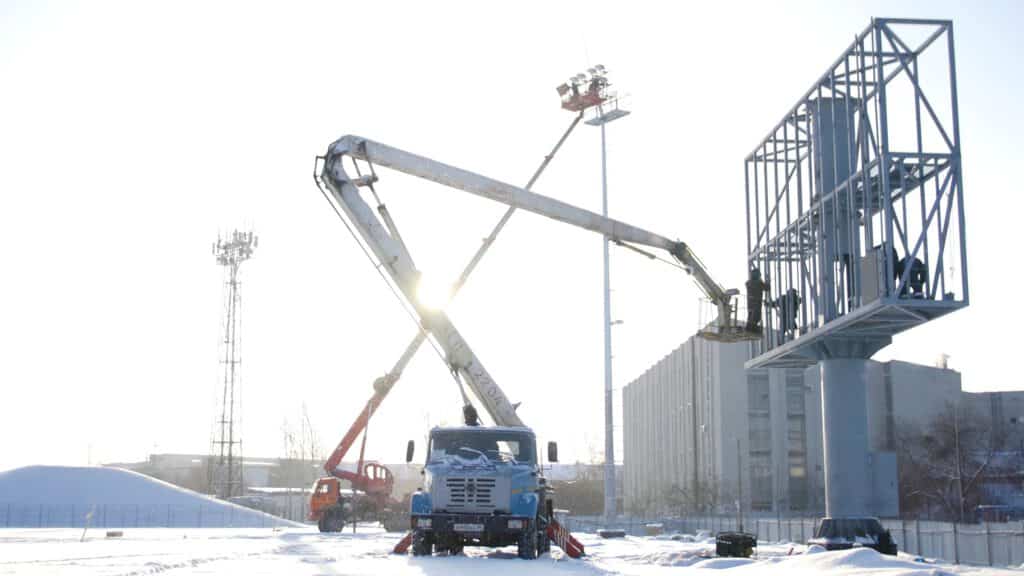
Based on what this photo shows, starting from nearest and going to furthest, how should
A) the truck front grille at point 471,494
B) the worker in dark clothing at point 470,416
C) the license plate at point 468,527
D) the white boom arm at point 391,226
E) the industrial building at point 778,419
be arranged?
the license plate at point 468,527 → the truck front grille at point 471,494 → the worker in dark clothing at point 470,416 → the white boom arm at point 391,226 → the industrial building at point 778,419

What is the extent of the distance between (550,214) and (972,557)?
605 inches

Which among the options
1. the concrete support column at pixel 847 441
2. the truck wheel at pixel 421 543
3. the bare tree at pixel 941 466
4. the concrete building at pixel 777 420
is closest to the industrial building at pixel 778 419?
the concrete building at pixel 777 420

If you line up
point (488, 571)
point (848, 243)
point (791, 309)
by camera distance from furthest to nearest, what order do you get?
point (791, 309)
point (848, 243)
point (488, 571)

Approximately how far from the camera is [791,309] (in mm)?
37000

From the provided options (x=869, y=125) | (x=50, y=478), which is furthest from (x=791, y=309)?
(x=50, y=478)

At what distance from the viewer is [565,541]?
26219 millimetres

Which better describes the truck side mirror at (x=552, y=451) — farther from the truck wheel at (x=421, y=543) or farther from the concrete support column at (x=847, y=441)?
the concrete support column at (x=847, y=441)

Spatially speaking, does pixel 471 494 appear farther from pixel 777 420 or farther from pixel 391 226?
pixel 777 420

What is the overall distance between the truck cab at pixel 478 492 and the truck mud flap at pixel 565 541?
4.39 ft

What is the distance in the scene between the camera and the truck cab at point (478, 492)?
76.7ft

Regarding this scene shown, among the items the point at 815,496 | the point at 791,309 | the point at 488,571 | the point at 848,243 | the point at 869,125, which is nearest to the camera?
the point at 488,571

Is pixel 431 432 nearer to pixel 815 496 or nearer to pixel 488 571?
pixel 488 571

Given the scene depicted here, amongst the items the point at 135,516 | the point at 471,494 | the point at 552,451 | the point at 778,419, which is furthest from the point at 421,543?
the point at 778,419

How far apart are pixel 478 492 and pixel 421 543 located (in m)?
1.72
